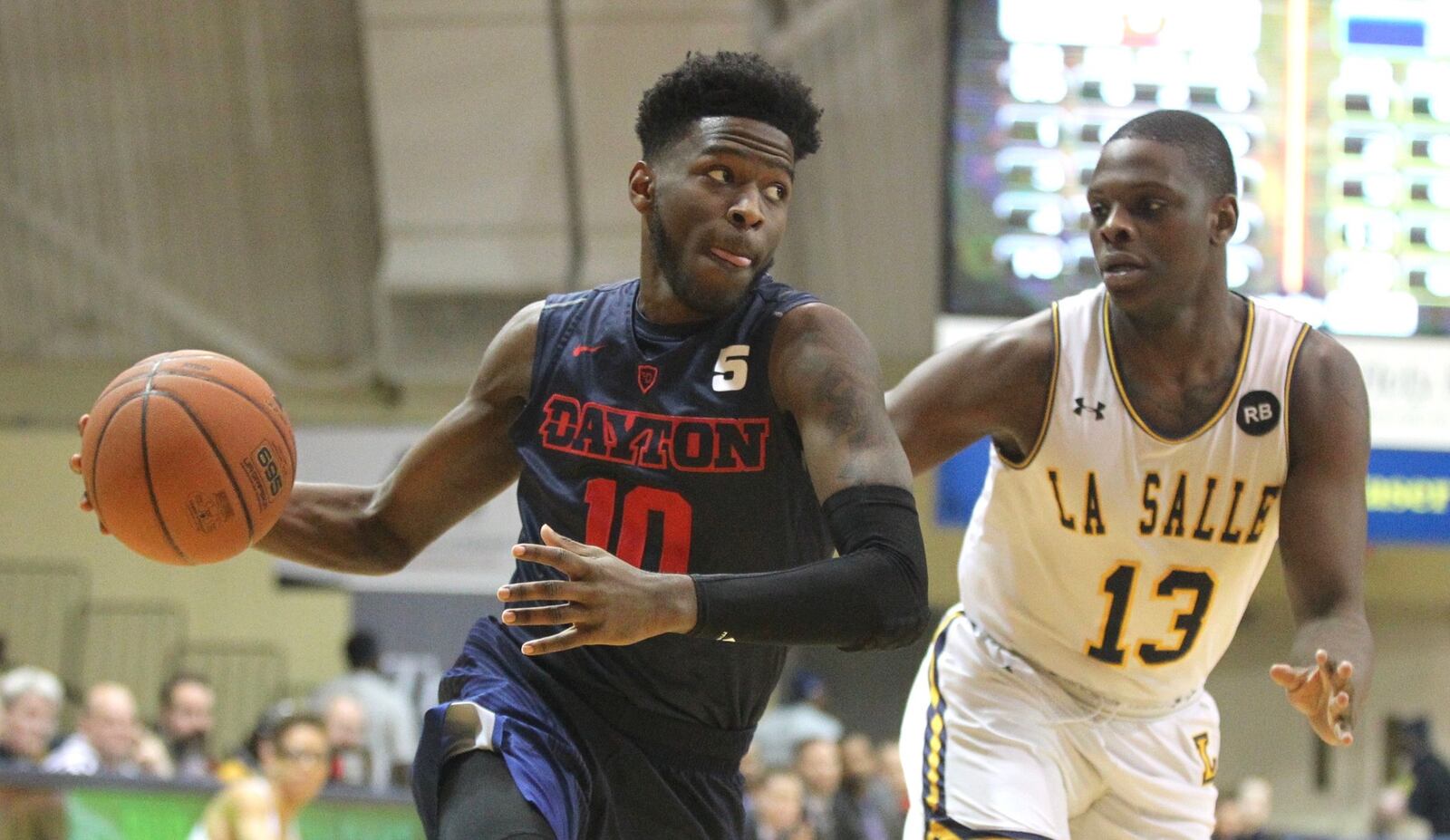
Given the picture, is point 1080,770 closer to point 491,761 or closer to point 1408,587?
point 491,761

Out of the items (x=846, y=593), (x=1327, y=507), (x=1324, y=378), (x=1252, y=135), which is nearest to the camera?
(x=846, y=593)

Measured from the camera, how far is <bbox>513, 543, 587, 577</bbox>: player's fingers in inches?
108

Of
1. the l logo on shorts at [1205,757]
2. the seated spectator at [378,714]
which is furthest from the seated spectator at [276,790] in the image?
the l logo on shorts at [1205,757]

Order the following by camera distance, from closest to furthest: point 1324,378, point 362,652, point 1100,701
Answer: point 1324,378 < point 1100,701 < point 362,652

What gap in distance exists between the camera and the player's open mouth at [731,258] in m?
3.40

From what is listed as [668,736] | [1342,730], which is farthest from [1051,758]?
[668,736]

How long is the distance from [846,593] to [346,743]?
6.30 metres

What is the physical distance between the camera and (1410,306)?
10.6 m

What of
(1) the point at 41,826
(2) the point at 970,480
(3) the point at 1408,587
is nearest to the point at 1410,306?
(2) the point at 970,480

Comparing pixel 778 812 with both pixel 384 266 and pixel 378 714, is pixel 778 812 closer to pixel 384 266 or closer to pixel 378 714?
pixel 378 714

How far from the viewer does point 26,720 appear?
26.5ft

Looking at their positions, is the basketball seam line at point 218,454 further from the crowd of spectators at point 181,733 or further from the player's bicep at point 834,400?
the crowd of spectators at point 181,733

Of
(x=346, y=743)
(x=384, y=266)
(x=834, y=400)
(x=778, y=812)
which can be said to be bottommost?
(x=778, y=812)

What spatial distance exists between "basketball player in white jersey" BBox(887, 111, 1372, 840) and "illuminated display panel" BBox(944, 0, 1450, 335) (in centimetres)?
644
